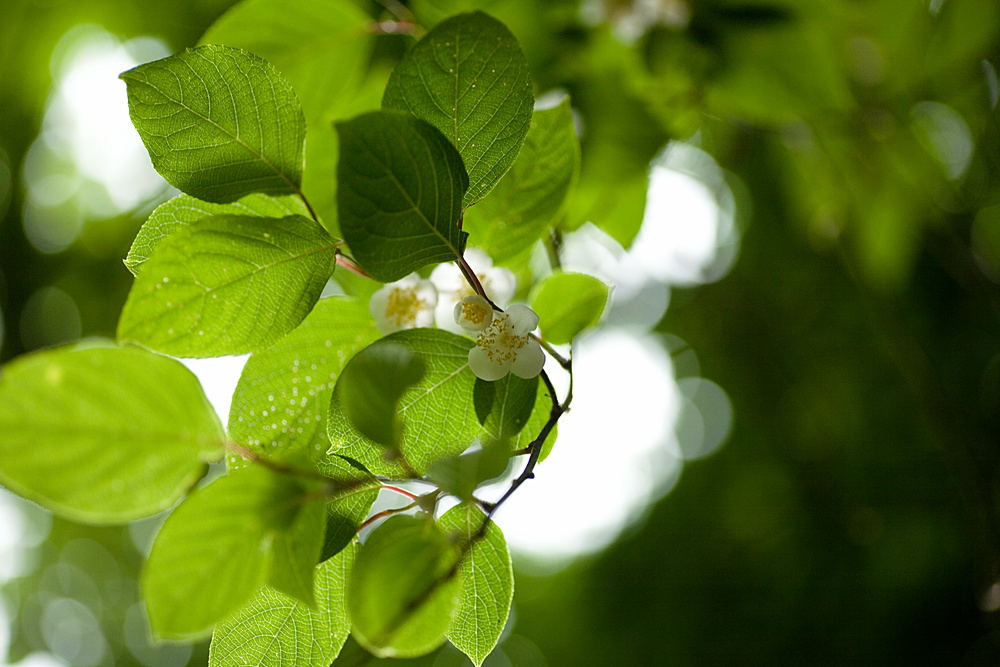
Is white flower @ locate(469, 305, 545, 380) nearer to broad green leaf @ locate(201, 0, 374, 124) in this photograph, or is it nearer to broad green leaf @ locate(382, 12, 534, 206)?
broad green leaf @ locate(382, 12, 534, 206)

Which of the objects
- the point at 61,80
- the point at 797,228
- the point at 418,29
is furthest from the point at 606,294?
the point at 61,80

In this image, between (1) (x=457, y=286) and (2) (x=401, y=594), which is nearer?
(2) (x=401, y=594)

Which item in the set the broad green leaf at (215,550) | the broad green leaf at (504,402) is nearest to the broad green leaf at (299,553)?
the broad green leaf at (215,550)

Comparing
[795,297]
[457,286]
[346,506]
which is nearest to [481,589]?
[346,506]

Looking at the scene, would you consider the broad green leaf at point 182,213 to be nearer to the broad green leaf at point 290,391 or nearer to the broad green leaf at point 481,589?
the broad green leaf at point 290,391

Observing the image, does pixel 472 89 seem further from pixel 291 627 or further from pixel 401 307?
pixel 291 627
